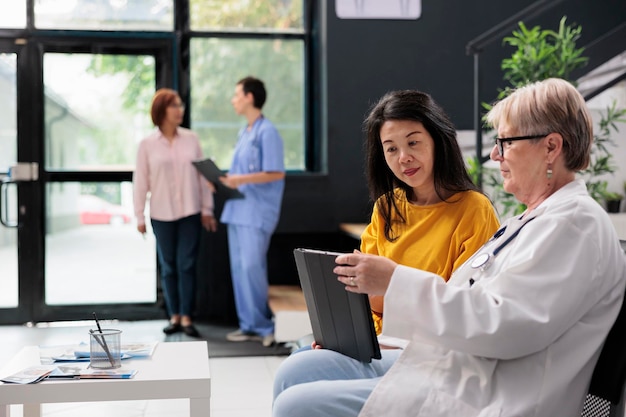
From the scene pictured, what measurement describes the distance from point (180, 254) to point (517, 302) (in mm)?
3976

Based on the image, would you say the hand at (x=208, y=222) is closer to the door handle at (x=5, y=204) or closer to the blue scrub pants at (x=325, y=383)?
the door handle at (x=5, y=204)

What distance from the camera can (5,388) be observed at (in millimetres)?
2297

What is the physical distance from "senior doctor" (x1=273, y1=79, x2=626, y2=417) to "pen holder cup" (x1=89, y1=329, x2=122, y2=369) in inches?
31.2

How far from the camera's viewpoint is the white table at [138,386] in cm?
231

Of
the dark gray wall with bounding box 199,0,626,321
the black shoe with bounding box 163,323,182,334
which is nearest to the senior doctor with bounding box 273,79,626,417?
the black shoe with bounding box 163,323,182,334

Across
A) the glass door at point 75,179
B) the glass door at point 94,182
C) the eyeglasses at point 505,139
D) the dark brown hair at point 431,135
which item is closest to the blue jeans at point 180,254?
the glass door at point 94,182

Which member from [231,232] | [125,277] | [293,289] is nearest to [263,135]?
[231,232]

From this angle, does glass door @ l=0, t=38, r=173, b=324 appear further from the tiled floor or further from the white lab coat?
the white lab coat

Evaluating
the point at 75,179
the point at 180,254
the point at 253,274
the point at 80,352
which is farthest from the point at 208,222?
the point at 80,352

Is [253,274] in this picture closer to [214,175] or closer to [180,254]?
[180,254]

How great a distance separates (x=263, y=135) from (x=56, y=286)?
1.91m

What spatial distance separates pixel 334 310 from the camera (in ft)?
6.64

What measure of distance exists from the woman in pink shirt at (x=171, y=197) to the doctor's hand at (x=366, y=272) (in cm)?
362

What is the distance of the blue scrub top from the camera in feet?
16.9
